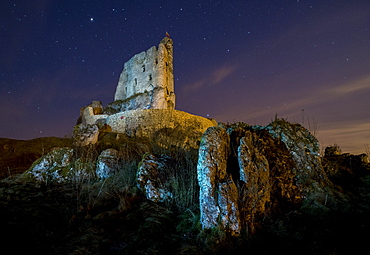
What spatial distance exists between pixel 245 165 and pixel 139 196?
310cm

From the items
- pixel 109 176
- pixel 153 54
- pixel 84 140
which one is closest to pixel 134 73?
pixel 153 54

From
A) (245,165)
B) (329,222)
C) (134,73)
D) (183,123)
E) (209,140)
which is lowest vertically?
(329,222)

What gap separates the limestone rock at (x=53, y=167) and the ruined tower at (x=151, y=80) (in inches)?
743

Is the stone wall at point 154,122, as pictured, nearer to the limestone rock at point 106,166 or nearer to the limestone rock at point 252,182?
the limestone rock at point 106,166

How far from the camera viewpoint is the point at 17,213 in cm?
422

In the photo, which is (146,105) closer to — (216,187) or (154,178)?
(154,178)

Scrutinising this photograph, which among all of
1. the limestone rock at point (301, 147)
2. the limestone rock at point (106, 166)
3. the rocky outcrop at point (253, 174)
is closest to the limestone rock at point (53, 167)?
the limestone rock at point (106, 166)

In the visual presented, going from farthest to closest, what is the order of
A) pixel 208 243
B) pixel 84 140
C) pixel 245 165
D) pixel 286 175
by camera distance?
1. pixel 84 140
2. pixel 286 175
3. pixel 245 165
4. pixel 208 243

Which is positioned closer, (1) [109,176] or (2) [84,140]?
(1) [109,176]

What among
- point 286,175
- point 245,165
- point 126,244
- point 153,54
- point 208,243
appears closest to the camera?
point 208,243

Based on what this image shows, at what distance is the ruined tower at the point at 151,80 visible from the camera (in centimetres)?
2681

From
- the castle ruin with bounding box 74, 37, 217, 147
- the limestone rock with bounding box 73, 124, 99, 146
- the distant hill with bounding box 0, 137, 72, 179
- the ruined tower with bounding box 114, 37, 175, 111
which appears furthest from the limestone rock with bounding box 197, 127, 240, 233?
the ruined tower with bounding box 114, 37, 175, 111

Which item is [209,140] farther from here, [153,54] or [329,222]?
[153,54]

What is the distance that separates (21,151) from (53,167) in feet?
23.3
